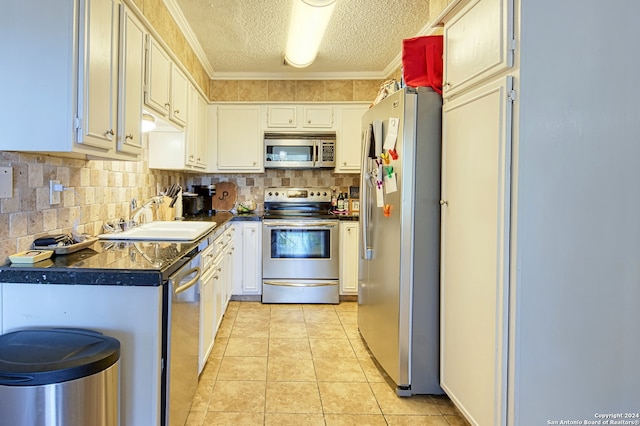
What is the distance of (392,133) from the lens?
2.21 meters

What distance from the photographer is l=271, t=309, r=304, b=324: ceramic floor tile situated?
11.2ft

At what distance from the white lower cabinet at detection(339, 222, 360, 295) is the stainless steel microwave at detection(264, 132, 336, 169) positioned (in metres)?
0.75

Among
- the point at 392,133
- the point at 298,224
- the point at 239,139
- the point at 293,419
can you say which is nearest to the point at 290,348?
the point at 293,419

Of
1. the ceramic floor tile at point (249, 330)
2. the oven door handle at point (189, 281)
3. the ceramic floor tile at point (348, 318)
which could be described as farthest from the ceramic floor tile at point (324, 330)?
the oven door handle at point (189, 281)

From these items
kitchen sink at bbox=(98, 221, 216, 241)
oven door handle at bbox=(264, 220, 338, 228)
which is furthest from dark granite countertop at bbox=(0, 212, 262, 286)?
oven door handle at bbox=(264, 220, 338, 228)

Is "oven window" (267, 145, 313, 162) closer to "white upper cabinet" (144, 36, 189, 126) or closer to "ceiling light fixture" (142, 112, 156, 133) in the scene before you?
"white upper cabinet" (144, 36, 189, 126)

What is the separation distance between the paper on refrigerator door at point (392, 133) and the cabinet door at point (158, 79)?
140cm

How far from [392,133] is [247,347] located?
73.9 inches

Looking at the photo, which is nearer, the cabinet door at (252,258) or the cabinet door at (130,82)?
the cabinet door at (130,82)

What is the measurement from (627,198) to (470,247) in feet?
1.96

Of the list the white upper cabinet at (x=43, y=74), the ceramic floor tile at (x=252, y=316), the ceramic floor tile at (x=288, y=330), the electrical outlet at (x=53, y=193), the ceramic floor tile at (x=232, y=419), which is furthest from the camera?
the ceramic floor tile at (x=252, y=316)

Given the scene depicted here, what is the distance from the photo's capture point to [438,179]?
209 centimetres

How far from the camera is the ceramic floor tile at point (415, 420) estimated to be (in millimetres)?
1922

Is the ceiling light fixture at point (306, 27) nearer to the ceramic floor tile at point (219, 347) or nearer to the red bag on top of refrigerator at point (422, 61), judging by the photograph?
the red bag on top of refrigerator at point (422, 61)
